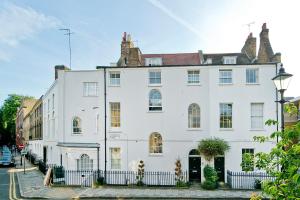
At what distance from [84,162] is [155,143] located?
20.7 ft

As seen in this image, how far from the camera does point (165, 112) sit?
23625mm

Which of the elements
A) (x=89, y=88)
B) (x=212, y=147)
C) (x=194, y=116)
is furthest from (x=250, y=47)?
(x=89, y=88)

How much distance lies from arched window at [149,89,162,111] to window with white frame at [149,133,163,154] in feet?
7.53

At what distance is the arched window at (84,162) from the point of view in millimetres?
23812

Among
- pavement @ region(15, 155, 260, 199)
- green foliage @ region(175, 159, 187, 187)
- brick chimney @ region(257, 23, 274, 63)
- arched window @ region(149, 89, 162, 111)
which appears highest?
brick chimney @ region(257, 23, 274, 63)

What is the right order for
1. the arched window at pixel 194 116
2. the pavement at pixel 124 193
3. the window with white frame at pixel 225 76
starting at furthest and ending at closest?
the arched window at pixel 194 116 → the window with white frame at pixel 225 76 → the pavement at pixel 124 193

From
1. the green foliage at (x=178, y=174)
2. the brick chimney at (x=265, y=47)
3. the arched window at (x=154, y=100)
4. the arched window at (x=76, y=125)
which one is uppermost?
the brick chimney at (x=265, y=47)

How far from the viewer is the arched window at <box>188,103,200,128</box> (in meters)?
23.6

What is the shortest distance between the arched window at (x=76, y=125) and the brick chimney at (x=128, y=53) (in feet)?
31.6

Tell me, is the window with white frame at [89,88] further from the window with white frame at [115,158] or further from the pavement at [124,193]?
the pavement at [124,193]

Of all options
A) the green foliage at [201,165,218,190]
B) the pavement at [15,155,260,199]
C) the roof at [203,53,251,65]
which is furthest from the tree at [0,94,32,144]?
the green foliage at [201,165,218,190]

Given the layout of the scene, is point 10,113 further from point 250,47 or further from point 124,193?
point 124,193

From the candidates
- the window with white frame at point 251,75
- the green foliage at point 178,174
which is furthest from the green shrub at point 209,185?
the window with white frame at point 251,75

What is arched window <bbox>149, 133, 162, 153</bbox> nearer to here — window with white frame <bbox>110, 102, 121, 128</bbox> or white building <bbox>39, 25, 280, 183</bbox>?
white building <bbox>39, 25, 280, 183</bbox>
